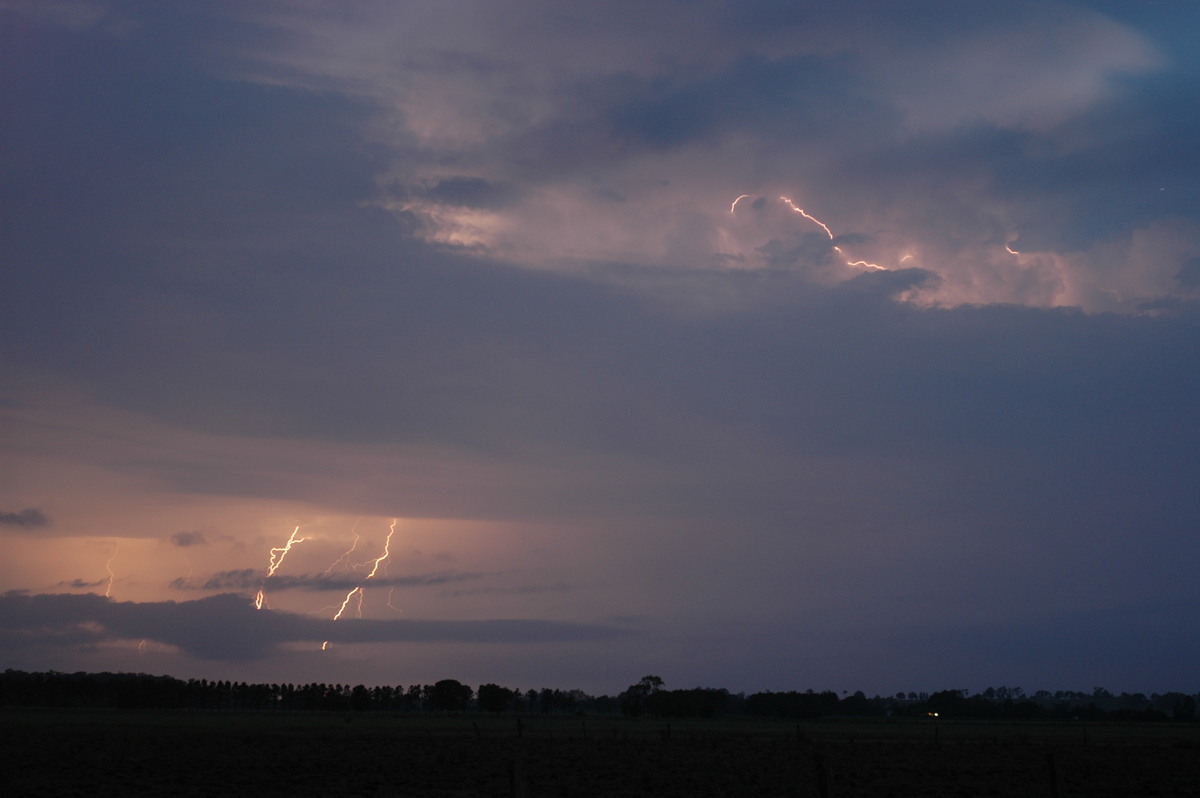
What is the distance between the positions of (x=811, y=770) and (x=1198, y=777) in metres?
12.8

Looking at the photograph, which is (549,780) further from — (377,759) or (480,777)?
(377,759)

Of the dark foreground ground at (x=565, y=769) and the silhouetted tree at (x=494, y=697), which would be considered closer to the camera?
the dark foreground ground at (x=565, y=769)

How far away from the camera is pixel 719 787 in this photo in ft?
92.8

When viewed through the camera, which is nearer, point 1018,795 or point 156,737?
point 1018,795

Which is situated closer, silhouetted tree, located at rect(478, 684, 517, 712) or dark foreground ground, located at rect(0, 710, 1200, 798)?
dark foreground ground, located at rect(0, 710, 1200, 798)

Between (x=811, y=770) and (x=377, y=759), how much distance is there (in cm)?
1700

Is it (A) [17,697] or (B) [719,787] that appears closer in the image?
(B) [719,787]

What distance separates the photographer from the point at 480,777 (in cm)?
3127

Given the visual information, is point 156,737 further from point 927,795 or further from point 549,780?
point 927,795

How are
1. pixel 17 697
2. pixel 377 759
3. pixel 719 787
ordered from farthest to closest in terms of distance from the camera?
pixel 17 697 → pixel 377 759 → pixel 719 787

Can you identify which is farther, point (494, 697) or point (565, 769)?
point (494, 697)

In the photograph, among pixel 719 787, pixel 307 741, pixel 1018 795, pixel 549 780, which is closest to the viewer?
pixel 1018 795

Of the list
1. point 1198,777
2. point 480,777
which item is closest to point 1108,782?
point 1198,777

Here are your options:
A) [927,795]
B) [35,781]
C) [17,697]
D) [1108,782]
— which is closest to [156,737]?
[35,781]
